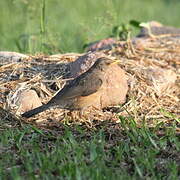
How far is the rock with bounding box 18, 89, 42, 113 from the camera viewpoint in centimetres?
753

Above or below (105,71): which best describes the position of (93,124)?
below

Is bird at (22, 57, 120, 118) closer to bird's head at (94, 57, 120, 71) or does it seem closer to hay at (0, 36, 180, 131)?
bird's head at (94, 57, 120, 71)

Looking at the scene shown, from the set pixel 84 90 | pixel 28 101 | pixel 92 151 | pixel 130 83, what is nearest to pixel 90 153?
pixel 92 151

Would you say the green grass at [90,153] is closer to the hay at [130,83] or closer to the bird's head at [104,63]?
the hay at [130,83]

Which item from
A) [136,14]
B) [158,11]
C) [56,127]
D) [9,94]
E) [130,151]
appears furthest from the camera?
[158,11]

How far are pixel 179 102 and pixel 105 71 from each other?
1283 millimetres

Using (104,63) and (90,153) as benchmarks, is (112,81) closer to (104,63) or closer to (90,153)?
(104,63)

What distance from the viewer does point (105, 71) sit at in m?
7.69

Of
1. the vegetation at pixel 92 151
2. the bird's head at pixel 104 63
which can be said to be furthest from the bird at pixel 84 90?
the vegetation at pixel 92 151

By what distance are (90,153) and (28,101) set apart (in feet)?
6.43

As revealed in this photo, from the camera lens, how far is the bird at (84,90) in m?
7.32

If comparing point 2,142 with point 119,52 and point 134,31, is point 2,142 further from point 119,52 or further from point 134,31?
point 134,31

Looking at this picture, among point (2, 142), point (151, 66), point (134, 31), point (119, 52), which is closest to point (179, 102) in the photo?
point (151, 66)

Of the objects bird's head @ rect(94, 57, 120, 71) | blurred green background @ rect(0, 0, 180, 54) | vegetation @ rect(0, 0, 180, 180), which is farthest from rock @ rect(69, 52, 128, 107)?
blurred green background @ rect(0, 0, 180, 54)
